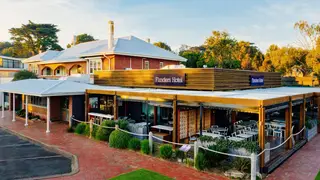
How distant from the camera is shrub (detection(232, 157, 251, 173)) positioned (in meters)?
9.20

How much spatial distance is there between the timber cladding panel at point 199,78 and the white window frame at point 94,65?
2.70 m

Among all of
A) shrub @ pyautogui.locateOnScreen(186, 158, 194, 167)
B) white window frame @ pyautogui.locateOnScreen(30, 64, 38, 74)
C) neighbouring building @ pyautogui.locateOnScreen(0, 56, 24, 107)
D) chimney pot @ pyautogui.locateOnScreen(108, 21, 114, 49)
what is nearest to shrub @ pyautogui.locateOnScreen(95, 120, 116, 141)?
shrub @ pyautogui.locateOnScreen(186, 158, 194, 167)

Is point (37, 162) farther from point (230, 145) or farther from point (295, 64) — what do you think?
point (295, 64)

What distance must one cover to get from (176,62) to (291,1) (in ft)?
42.7

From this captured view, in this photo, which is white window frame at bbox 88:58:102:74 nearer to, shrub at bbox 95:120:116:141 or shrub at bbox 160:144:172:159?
shrub at bbox 95:120:116:141

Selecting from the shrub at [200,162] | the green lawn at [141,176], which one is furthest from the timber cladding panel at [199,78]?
the green lawn at [141,176]

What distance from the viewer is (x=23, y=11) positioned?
23438mm

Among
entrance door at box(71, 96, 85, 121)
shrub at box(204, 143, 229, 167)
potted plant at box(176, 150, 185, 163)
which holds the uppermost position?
entrance door at box(71, 96, 85, 121)

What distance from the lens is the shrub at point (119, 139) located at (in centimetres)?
1298

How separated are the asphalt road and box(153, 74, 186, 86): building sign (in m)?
7.41

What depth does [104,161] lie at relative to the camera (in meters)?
11.0

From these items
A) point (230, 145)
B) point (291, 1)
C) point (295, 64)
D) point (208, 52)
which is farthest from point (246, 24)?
point (230, 145)

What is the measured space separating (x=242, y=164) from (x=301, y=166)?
3028 mm

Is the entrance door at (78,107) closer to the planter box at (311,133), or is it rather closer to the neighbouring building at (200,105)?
the neighbouring building at (200,105)
